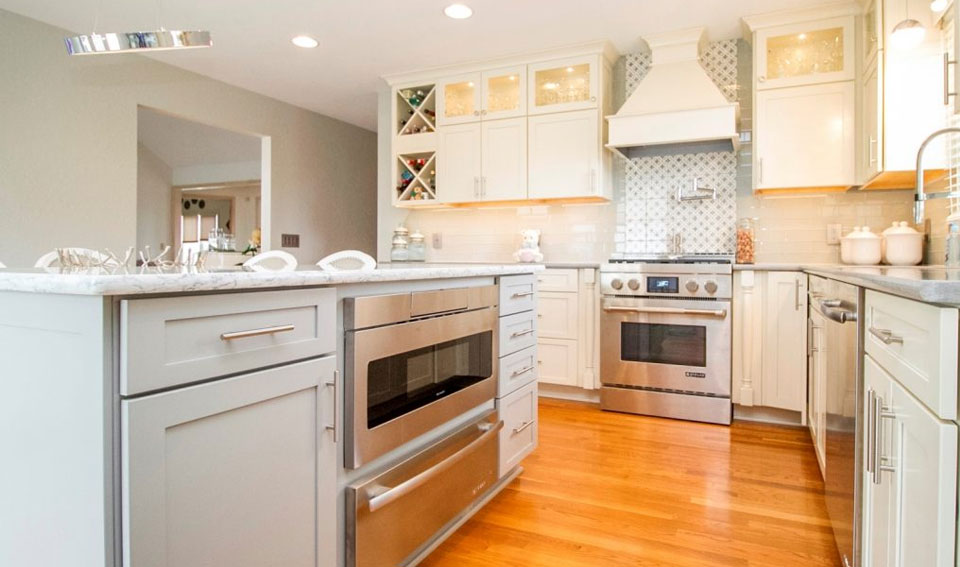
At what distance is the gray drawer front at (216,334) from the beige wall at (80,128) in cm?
310

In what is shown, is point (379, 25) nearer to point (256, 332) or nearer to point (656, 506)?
point (256, 332)

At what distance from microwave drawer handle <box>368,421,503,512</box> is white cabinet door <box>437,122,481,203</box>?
8.17 feet

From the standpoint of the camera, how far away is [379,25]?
3.54 metres

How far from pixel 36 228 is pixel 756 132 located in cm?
440

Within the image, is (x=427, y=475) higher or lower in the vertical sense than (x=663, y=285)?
lower

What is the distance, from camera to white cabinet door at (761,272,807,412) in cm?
317

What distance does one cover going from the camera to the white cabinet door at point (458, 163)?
4258 mm

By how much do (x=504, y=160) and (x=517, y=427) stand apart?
2.32 metres

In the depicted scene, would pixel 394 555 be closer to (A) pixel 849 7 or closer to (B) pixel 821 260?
(B) pixel 821 260

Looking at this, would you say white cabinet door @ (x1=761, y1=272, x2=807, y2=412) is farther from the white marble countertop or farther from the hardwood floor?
the white marble countertop

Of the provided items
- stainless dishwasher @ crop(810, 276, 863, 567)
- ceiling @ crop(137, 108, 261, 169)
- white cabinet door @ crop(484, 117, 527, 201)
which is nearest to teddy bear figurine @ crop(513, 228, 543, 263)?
white cabinet door @ crop(484, 117, 527, 201)

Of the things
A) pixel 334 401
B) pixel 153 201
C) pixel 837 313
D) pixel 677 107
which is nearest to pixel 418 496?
pixel 334 401

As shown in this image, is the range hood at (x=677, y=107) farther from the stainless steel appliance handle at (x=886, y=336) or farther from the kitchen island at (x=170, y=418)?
the kitchen island at (x=170, y=418)

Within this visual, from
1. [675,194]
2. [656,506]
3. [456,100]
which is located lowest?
[656,506]
